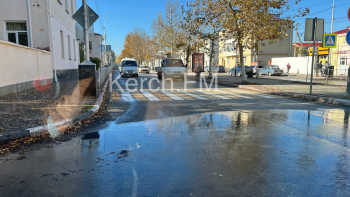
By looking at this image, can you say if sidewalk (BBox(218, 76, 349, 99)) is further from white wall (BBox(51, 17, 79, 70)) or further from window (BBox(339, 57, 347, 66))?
window (BBox(339, 57, 347, 66))

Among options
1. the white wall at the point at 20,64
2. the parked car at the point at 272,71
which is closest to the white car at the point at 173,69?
the white wall at the point at 20,64

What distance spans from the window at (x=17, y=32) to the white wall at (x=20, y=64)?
6.89 feet

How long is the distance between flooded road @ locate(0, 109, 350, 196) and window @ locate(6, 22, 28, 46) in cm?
1191

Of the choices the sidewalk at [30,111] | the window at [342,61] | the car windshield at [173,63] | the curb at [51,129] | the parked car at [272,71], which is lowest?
the curb at [51,129]

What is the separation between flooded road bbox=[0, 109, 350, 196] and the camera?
3043 mm

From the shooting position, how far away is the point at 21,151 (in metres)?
4.36

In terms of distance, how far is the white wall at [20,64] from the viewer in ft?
29.5

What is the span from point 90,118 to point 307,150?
5.27 metres

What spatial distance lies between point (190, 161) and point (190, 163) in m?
0.08

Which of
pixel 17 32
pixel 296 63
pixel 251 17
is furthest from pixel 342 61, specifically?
pixel 17 32

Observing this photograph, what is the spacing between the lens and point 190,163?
3.81 meters

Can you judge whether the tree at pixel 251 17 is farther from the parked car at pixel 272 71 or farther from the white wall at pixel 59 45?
the parked car at pixel 272 71

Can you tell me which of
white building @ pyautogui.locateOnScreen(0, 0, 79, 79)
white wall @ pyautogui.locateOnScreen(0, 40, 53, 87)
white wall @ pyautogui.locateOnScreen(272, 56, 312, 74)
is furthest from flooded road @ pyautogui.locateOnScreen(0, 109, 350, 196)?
white wall @ pyautogui.locateOnScreen(272, 56, 312, 74)

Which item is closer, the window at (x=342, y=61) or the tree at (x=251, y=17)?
the tree at (x=251, y=17)
